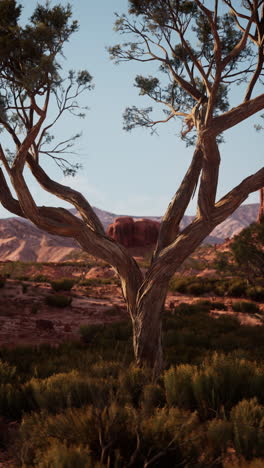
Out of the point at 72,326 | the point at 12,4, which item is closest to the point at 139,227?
the point at 72,326

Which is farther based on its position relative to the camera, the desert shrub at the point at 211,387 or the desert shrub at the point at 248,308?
the desert shrub at the point at 248,308

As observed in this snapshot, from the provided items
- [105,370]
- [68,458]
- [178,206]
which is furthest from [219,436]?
[178,206]

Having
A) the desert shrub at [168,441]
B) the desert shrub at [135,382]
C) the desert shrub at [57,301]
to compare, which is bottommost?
the desert shrub at [57,301]

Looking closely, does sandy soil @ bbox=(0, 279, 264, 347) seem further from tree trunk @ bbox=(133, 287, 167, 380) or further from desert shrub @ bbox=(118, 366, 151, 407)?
desert shrub @ bbox=(118, 366, 151, 407)

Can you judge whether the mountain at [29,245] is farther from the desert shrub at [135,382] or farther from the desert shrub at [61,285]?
the desert shrub at [135,382]

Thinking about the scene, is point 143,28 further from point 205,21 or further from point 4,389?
point 4,389

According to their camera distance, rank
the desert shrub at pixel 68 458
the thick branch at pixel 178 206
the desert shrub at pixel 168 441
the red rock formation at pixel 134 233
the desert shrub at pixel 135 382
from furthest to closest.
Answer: the red rock formation at pixel 134 233, the thick branch at pixel 178 206, the desert shrub at pixel 135 382, the desert shrub at pixel 168 441, the desert shrub at pixel 68 458

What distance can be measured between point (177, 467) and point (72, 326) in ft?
31.8

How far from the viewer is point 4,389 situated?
16.1 feet

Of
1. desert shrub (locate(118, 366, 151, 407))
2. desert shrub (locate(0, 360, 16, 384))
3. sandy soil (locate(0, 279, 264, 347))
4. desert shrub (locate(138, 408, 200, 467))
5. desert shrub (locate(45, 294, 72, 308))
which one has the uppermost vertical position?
desert shrub (locate(138, 408, 200, 467))

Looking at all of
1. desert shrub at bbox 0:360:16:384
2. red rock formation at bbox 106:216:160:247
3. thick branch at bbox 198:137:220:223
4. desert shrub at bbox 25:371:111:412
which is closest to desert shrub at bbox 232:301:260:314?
thick branch at bbox 198:137:220:223

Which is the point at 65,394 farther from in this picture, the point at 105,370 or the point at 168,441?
the point at 168,441

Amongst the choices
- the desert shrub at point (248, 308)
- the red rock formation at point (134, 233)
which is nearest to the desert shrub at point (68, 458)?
the desert shrub at point (248, 308)

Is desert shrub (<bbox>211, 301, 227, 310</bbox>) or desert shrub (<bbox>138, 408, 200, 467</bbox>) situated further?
desert shrub (<bbox>211, 301, 227, 310</bbox>)
